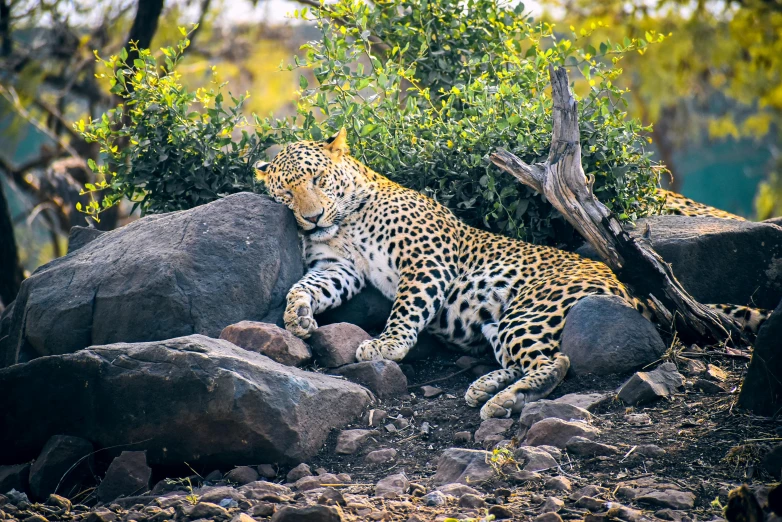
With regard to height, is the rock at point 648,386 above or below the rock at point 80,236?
above

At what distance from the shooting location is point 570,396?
21.0ft

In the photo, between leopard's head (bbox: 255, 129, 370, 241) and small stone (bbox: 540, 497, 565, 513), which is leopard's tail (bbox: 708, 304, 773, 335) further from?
leopard's head (bbox: 255, 129, 370, 241)

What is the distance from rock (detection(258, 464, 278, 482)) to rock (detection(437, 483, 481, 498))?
3.91 feet

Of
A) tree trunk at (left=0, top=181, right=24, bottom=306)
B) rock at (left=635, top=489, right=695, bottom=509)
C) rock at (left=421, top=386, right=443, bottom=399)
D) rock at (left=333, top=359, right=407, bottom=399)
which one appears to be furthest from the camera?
tree trunk at (left=0, top=181, right=24, bottom=306)

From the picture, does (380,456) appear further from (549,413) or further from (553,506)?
(553,506)

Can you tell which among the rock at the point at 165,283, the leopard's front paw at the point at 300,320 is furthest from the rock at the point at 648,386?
the rock at the point at 165,283

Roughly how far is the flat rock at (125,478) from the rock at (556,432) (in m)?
2.50

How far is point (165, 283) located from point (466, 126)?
11.2 feet

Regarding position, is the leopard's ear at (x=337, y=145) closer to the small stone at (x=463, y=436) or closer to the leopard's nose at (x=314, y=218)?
the leopard's nose at (x=314, y=218)

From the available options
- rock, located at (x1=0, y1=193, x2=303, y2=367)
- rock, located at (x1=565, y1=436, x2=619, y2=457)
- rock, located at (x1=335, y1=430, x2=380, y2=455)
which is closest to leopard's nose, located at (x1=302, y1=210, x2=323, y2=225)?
rock, located at (x1=0, y1=193, x2=303, y2=367)

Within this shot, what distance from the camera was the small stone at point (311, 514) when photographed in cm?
446

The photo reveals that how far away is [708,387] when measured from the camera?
641cm

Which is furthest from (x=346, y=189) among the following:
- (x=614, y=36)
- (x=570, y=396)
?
(x=614, y=36)

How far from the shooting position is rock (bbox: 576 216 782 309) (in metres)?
8.16
